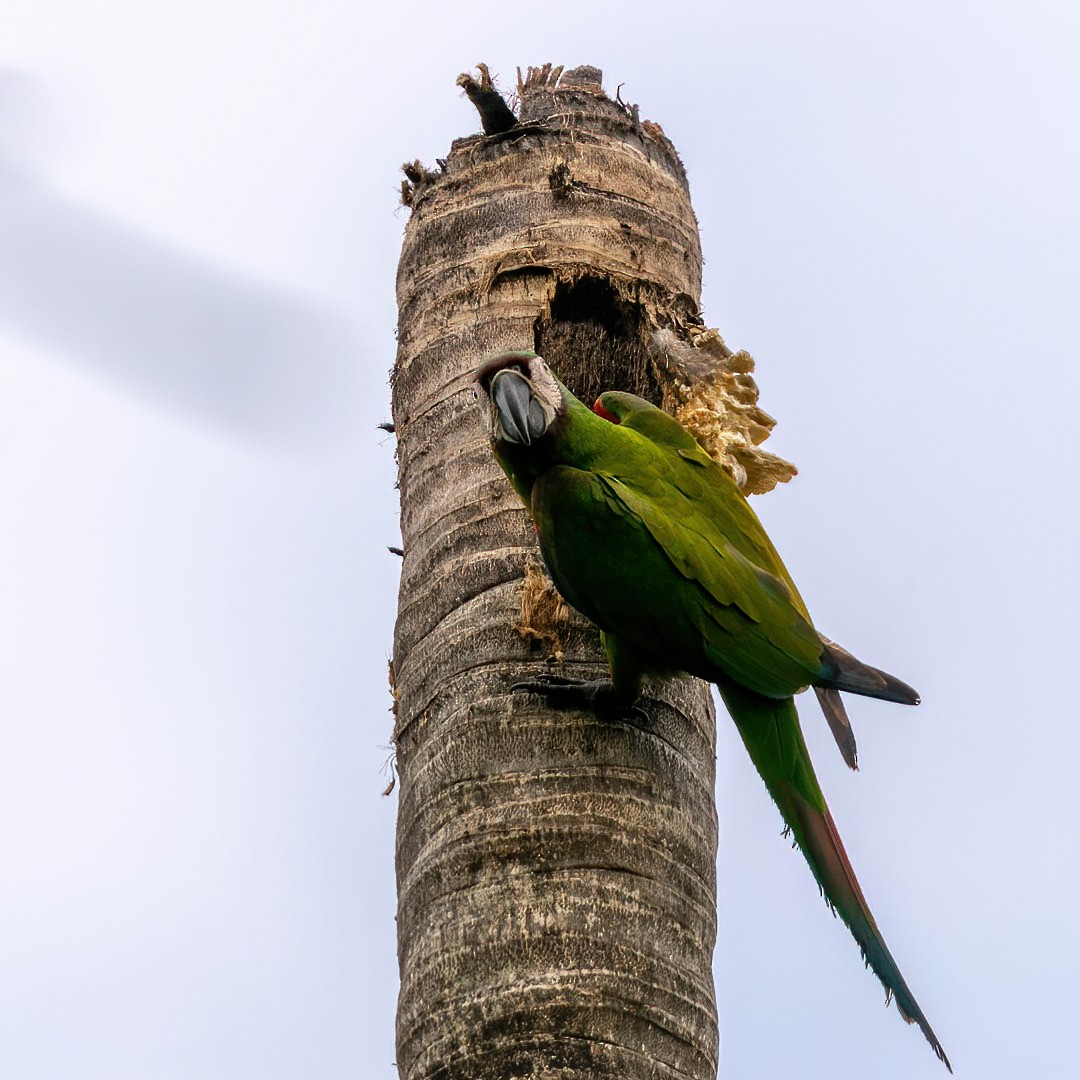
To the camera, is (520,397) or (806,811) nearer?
(806,811)

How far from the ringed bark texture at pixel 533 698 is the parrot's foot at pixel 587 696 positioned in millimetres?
22

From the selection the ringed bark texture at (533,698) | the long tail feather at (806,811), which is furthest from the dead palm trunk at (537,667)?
the long tail feather at (806,811)

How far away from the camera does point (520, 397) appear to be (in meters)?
3.13

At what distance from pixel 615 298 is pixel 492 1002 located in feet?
6.15

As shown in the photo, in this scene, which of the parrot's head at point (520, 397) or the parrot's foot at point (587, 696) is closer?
the parrot's foot at point (587, 696)

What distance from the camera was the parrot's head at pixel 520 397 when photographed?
10.2 feet

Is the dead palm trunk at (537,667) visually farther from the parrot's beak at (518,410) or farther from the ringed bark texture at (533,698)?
the parrot's beak at (518,410)

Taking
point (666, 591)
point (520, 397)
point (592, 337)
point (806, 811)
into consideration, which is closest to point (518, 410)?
point (520, 397)

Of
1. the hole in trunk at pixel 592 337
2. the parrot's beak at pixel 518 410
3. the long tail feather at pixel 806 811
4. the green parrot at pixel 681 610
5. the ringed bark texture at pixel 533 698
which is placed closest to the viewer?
the ringed bark texture at pixel 533 698

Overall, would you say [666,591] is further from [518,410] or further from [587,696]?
[518,410]

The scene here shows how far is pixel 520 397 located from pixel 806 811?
3.51 ft

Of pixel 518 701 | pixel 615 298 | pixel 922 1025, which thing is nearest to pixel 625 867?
pixel 518 701

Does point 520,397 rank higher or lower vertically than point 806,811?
higher

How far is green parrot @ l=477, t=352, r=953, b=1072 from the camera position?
9.55 feet
